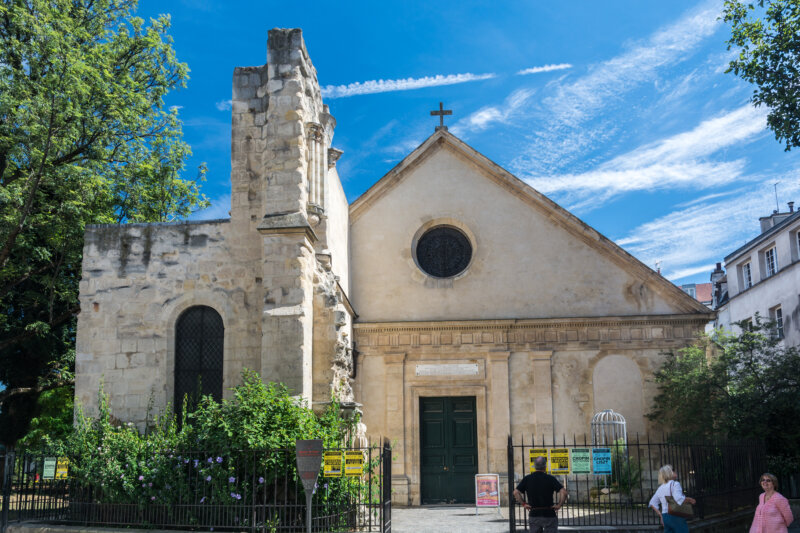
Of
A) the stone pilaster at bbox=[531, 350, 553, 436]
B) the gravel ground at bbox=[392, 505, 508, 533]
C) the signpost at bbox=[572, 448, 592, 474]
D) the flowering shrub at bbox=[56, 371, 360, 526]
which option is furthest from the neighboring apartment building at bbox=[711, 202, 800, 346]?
the flowering shrub at bbox=[56, 371, 360, 526]

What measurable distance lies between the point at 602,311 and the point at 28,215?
13601 mm

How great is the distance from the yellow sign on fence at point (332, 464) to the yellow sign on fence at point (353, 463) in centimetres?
12

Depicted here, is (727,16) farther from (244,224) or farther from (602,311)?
(244,224)

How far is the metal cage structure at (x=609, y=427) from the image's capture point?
54.1 feet

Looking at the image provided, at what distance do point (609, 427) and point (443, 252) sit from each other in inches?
220

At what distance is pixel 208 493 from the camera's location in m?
10.7

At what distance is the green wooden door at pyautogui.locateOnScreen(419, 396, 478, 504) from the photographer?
55.1 feet

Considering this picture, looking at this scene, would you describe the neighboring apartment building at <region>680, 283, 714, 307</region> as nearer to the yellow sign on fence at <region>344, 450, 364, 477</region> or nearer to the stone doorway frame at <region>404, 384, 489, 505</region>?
the stone doorway frame at <region>404, 384, 489, 505</region>

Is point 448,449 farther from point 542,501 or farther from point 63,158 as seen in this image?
point 63,158

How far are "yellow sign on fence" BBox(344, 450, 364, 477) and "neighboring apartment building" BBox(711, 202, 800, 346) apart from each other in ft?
52.9

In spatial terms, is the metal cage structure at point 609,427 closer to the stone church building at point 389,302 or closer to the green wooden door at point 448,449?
the stone church building at point 389,302

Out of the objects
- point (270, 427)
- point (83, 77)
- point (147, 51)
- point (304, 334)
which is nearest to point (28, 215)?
point (83, 77)

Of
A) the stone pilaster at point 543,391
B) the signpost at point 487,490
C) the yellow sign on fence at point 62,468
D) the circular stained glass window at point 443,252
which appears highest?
the circular stained glass window at point 443,252

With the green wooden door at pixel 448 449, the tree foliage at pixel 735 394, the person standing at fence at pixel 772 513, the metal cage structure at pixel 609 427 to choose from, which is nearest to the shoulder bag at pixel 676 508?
the person standing at fence at pixel 772 513
